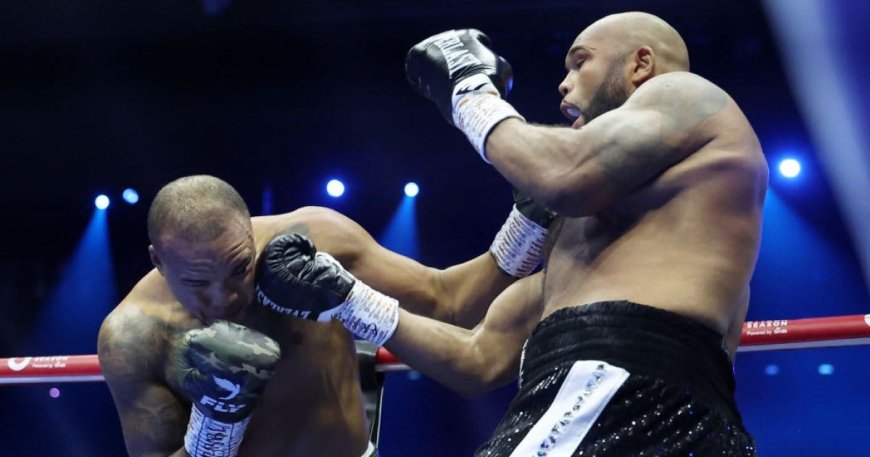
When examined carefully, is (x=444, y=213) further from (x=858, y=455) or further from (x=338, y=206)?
(x=858, y=455)

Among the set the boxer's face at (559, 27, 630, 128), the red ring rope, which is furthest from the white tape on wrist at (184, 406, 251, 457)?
the red ring rope

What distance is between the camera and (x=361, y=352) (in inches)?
95.8

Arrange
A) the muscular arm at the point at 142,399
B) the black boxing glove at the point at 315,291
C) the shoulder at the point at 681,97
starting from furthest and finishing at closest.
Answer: the muscular arm at the point at 142,399
the black boxing glove at the point at 315,291
the shoulder at the point at 681,97

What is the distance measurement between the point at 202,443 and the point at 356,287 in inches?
17.7

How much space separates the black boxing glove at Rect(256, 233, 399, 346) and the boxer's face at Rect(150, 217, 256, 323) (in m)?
0.05

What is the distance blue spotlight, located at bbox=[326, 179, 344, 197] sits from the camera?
612cm

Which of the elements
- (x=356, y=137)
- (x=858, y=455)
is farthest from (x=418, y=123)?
(x=858, y=455)

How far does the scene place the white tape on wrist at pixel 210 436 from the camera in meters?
1.91

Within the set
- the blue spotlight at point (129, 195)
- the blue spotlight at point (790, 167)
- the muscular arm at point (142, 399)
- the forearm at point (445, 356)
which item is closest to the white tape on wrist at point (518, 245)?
the forearm at point (445, 356)

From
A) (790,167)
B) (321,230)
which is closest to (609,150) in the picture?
(321,230)

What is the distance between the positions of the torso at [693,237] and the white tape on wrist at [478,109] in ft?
0.79

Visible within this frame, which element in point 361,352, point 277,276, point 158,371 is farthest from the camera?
point 361,352

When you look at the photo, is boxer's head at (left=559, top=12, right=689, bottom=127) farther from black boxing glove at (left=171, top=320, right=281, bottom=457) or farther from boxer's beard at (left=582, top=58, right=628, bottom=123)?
black boxing glove at (left=171, top=320, right=281, bottom=457)

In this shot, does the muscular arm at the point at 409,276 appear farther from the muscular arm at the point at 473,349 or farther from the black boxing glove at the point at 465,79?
the black boxing glove at the point at 465,79
